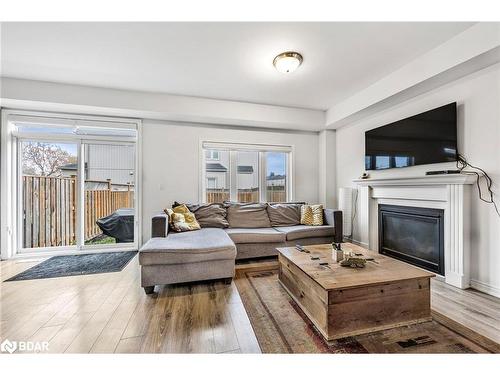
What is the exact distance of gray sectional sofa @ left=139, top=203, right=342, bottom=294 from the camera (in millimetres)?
2207

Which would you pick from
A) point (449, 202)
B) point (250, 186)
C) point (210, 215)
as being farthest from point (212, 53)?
point (449, 202)

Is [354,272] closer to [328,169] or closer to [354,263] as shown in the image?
[354,263]

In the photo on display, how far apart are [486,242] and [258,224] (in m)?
2.66

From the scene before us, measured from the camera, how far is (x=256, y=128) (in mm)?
4277

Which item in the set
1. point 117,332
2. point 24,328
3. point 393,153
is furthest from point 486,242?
point 24,328

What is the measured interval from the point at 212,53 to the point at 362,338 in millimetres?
2885

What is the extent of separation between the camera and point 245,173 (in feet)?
14.3

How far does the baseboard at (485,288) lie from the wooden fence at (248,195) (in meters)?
2.89

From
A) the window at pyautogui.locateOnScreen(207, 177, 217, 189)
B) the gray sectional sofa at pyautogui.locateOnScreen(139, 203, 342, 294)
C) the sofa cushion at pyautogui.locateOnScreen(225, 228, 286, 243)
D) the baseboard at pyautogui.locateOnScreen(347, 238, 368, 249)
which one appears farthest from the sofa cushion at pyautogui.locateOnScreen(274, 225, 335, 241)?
the window at pyautogui.locateOnScreen(207, 177, 217, 189)

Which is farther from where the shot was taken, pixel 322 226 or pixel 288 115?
pixel 288 115

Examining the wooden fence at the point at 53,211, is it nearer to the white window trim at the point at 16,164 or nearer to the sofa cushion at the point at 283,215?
the white window trim at the point at 16,164

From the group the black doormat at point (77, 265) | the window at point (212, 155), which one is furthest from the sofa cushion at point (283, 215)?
the black doormat at point (77, 265)

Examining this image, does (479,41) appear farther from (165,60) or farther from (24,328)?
(24,328)

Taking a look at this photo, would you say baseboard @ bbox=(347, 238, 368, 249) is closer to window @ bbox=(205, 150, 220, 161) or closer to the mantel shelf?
the mantel shelf
